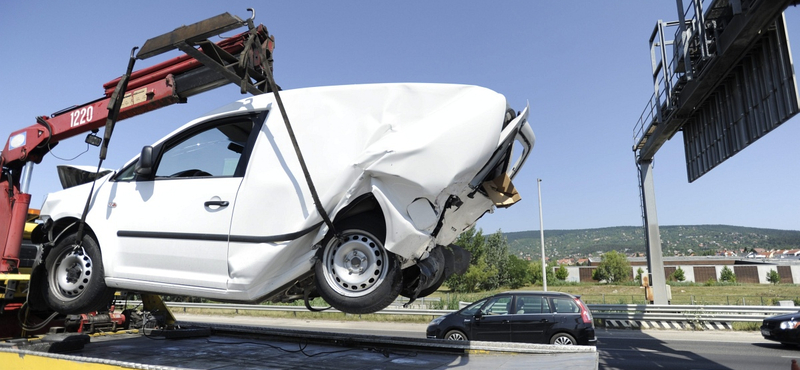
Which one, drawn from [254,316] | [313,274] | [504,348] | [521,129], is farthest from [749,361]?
[254,316]

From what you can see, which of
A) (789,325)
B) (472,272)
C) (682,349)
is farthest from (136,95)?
(472,272)

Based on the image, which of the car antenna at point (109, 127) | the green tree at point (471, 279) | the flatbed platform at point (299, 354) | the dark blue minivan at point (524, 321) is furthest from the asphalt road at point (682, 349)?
the green tree at point (471, 279)

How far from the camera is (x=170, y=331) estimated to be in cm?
554

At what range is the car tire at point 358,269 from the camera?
3.22m

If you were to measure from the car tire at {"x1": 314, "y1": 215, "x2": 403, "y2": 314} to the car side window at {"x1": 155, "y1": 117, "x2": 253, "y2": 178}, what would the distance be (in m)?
1.07

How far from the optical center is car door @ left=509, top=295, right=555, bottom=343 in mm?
10141

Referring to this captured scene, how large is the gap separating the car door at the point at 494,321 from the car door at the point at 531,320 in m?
0.16

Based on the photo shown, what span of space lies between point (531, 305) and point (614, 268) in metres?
72.1

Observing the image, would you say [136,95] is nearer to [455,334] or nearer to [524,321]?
[455,334]

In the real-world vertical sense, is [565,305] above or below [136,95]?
below

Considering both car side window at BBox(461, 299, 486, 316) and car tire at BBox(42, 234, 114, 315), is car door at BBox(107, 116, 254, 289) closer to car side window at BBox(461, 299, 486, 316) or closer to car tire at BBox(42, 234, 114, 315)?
car tire at BBox(42, 234, 114, 315)

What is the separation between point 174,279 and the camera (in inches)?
144

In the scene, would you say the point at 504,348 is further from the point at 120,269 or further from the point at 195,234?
the point at 120,269

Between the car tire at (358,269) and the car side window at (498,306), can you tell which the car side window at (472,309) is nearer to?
the car side window at (498,306)
